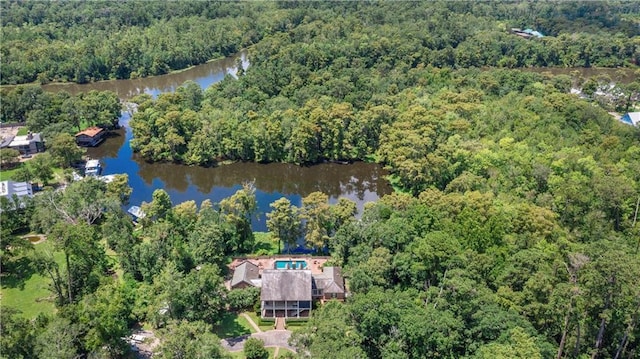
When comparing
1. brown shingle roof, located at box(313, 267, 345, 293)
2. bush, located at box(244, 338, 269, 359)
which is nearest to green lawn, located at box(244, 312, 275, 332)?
bush, located at box(244, 338, 269, 359)

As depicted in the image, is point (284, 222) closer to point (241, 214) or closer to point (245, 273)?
point (241, 214)

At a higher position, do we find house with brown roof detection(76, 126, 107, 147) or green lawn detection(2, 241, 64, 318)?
house with brown roof detection(76, 126, 107, 147)

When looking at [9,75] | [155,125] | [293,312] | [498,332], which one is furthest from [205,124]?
[9,75]

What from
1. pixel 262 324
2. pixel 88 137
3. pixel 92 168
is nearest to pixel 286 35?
pixel 88 137

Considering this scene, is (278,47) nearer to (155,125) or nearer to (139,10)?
(155,125)

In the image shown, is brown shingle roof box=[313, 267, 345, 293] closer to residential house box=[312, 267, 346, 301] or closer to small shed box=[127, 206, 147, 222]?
residential house box=[312, 267, 346, 301]

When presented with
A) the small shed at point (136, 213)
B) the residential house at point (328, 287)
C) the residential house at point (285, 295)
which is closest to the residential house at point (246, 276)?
the residential house at point (285, 295)
